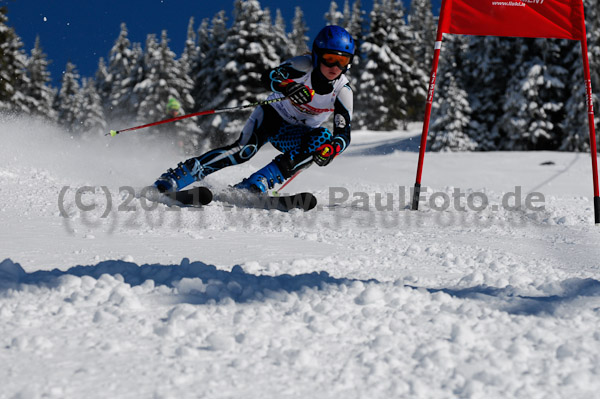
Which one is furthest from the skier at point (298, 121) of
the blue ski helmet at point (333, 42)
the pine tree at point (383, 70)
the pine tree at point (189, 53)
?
the pine tree at point (189, 53)

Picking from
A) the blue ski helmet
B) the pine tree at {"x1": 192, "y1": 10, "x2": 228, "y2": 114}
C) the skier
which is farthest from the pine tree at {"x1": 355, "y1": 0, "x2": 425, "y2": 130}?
the blue ski helmet

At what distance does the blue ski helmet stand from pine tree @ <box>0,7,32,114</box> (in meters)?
24.7

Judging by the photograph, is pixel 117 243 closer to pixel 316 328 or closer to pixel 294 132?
pixel 316 328

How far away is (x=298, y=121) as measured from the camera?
5754 millimetres

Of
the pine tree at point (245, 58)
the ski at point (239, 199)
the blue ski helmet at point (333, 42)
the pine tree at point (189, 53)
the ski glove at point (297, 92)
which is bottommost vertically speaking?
the ski at point (239, 199)

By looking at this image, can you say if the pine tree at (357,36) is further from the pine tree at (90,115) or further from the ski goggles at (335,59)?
the ski goggles at (335,59)

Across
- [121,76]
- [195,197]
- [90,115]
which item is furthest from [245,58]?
Answer: [195,197]

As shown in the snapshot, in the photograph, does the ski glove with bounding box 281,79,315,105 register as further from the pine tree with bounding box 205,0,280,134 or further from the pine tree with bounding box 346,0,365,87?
the pine tree with bounding box 346,0,365,87

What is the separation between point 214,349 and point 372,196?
510cm

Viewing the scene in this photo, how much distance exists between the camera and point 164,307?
1.96 metres

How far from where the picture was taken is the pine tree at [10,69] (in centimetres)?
2641

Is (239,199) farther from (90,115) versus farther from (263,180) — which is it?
(90,115)

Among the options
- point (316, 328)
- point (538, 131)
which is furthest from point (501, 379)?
point (538, 131)

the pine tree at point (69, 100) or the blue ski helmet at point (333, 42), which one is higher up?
the pine tree at point (69, 100)
